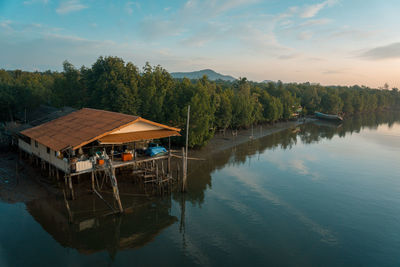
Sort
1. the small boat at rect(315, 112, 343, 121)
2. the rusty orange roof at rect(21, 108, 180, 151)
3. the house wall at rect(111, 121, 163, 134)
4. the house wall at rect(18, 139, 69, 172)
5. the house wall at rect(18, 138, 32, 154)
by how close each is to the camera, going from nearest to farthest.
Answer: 1. the rusty orange roof at rect(21, 108, 180, 151)
2. the house wall at rect(18, 139, 69, 172)
3. the house wall at rect(111, 121, 163, 134)
4. the house wall at rect(18, 138, 32, 154)
5. the small boat at rect(315, 112, 343, 121)

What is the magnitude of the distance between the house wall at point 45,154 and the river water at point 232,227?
2.53 meters

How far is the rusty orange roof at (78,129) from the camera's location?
Result: 59.9 ft

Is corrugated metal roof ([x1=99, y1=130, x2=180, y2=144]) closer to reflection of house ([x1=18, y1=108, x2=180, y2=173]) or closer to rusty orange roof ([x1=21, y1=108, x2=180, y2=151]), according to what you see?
reflection of house ([x1=18, y1=108, x2=180, y2=173])

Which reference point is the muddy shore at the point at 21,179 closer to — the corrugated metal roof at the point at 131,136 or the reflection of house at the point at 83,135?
the reflection of house at the point at 83,135

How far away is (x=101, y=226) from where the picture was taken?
52.7 ft

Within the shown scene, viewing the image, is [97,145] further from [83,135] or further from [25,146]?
[25,146]

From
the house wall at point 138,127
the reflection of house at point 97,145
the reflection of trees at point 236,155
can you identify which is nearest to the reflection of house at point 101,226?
the reflection of house at point 97,145

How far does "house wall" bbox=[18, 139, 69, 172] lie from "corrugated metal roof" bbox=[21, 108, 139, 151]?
1.10 metres

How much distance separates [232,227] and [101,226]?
8.00 meters

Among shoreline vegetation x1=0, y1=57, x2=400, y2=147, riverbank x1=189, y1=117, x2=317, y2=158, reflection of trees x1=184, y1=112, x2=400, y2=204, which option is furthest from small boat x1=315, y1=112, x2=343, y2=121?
shoreline vegetation x1=0, y1=57, x2=400, y2=147

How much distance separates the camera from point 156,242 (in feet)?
49.1

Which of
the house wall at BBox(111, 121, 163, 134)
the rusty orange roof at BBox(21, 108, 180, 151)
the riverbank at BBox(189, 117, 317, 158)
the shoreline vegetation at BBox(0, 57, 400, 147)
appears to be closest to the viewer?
the rusty orange roof at BBox(21, 108, 180, 151)

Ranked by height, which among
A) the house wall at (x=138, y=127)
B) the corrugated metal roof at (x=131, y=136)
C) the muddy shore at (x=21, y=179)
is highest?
the house wall at (x=138, y=127)

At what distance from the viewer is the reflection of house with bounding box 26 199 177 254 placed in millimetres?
14476
